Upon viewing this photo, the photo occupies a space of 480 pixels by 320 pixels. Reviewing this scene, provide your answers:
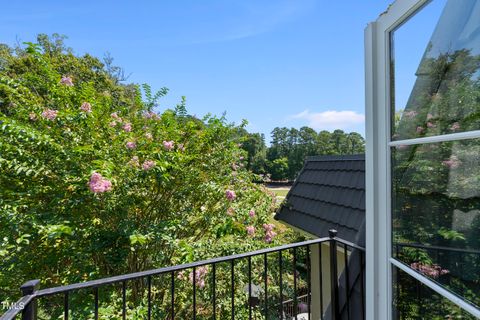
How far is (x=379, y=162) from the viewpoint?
1.30 meters

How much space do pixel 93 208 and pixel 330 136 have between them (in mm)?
37966

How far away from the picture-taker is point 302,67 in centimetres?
756

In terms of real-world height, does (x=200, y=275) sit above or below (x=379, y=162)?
below

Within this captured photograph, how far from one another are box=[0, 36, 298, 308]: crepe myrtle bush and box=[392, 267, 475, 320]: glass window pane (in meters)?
1.61

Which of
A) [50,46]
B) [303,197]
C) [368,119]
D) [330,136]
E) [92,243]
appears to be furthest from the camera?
[330,136]

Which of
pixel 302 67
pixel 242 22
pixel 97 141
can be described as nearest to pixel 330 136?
pixel 302 67

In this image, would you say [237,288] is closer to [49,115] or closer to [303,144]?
[49,115]

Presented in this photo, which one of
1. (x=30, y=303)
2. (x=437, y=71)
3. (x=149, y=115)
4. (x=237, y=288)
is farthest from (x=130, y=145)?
(x=437, y=71)

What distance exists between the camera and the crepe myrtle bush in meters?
2.36

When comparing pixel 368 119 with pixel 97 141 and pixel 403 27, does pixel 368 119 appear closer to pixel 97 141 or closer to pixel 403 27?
pixel 403 27

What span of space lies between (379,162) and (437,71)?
1.47 ft

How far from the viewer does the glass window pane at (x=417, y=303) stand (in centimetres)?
93

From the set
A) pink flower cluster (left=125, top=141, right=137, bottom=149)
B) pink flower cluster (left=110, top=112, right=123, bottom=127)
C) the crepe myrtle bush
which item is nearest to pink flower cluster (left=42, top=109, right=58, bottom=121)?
the crepe myrtle bush

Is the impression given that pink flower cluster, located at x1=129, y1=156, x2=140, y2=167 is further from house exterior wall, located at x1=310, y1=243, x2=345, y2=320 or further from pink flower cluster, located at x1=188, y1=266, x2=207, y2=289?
house exterior wall, located at x1=310, y1=243, x2=345, y2=320
